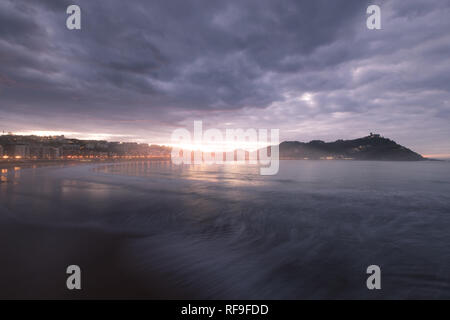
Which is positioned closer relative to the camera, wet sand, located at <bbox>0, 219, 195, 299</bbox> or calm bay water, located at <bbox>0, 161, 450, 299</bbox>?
wet sand, located at <bbox>0, 219, 195, 299</bbox>

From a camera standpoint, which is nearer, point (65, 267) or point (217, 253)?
point (65, 267)

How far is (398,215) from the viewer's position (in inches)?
466

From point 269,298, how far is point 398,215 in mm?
11907

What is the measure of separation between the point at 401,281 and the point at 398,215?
8902 mm

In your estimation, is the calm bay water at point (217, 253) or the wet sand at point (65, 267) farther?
the calm bay water at point (217, 253)

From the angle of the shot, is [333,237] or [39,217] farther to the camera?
[39,217]

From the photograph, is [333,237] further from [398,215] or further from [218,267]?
[398,215]

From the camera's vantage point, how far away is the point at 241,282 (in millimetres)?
4941

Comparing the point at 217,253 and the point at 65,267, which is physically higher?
the point at 65,267
